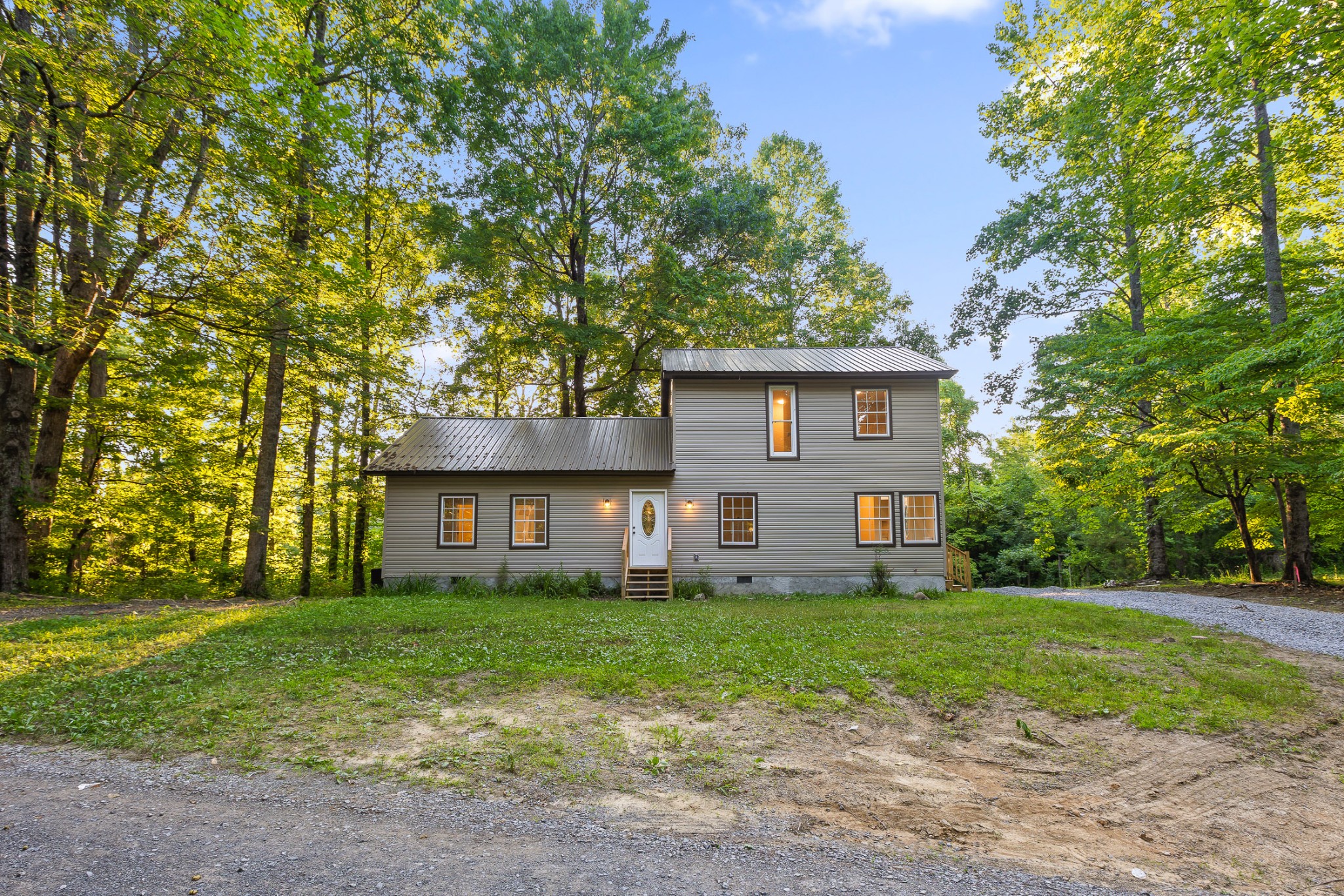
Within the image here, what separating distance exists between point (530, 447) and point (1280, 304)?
17111 mm

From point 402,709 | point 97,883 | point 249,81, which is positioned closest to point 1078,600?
point 402,709

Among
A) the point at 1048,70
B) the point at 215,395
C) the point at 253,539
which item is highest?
the point at 1048,70

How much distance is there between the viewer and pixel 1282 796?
12.8 ft

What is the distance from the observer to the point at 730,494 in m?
14.7

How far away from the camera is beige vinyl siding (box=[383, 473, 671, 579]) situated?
14430 millimetres

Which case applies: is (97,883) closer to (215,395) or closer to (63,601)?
(63,601)

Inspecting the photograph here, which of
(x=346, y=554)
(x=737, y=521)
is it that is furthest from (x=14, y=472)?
(x=737, y=521)

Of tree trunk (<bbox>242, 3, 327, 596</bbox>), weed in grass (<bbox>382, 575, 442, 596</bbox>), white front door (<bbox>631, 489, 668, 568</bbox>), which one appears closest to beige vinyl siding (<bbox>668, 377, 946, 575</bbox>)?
white front door (<bbox>631, 489, 668, 568</bbox>)

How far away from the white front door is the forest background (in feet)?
22.9

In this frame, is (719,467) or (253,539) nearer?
(253,539)

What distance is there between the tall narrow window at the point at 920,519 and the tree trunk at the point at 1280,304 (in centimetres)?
678

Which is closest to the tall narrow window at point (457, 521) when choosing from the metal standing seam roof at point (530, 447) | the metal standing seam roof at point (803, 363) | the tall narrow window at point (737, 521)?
the metal standing seam roof at point (530, 447)

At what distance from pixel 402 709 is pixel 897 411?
43.1 feet

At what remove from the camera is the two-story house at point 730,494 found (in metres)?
14.4
